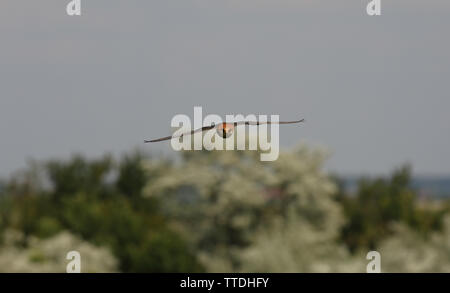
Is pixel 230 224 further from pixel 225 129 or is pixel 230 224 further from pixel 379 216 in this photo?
pixel 225 129

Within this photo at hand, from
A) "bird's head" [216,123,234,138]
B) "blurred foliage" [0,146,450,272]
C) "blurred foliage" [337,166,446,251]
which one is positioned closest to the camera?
"bird's head" [216,123,234,138]

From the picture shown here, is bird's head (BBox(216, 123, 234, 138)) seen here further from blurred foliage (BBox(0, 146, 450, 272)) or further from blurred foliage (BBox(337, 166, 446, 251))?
blurred foliage (BBox(337, 166, 446, 251))

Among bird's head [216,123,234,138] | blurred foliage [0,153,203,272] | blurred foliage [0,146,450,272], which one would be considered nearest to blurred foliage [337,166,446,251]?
blurred foliage [0,146,450,272]

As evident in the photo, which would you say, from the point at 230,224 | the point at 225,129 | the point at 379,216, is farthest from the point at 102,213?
the point at 225,129

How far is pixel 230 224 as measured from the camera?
148 ft

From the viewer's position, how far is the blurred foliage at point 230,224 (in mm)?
36000

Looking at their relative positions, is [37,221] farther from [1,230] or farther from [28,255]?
[28,255]

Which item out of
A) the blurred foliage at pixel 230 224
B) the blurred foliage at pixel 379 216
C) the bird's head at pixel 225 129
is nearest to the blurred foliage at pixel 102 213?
the blurred foliage at pixel 230 224

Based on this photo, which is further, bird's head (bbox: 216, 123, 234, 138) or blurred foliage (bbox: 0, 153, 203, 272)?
blurred foliage (bbox: 0, 153, 203, 272)

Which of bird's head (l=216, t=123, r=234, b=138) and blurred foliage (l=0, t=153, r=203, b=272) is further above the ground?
blurred foliage (l=0, t=153, r=203, b=272)

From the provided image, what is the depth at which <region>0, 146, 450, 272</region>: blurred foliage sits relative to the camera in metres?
36.0
